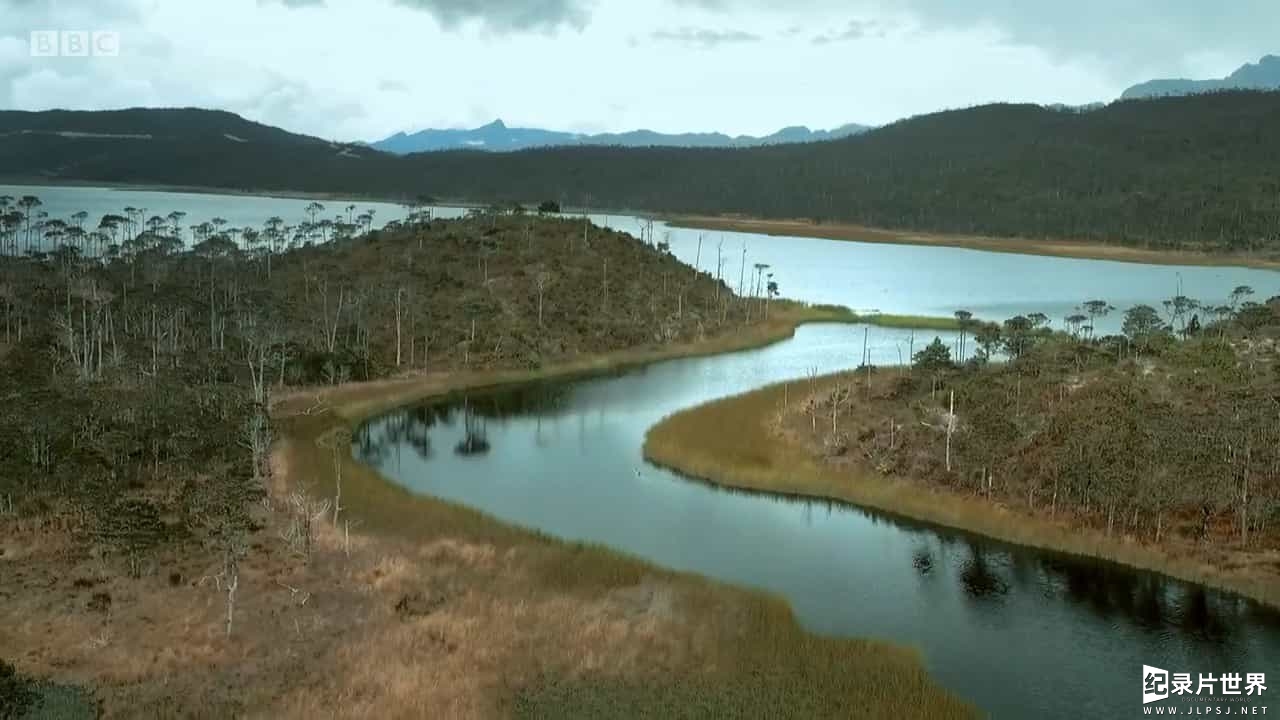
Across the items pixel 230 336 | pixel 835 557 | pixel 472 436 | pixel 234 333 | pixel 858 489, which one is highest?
pixel 234 333

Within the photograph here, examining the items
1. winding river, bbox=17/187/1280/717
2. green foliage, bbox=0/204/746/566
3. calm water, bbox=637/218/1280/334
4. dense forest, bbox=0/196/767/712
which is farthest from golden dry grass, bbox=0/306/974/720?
calm water, bbox=637/218/1280/334

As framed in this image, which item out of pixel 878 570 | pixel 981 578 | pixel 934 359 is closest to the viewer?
pixel 981 578

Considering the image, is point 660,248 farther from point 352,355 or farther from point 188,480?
point 188,480

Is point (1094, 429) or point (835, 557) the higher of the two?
point (1094, 429)

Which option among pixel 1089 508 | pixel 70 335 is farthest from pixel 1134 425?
pixel 70 335

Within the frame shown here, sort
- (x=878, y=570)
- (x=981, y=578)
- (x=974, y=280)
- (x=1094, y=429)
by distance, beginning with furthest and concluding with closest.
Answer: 1. (x=974, y=280)
2. (x=1094, y=429)
3. (x=878, y=570)
4. (x=981, y=578)

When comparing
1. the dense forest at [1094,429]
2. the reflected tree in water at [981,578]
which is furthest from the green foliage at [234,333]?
the dense forest at [1094,429]

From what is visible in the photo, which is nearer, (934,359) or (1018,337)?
(934,359)

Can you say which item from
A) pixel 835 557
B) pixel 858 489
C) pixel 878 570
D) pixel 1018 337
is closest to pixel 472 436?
pixel 858 489

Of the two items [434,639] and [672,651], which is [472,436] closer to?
[434,639]
